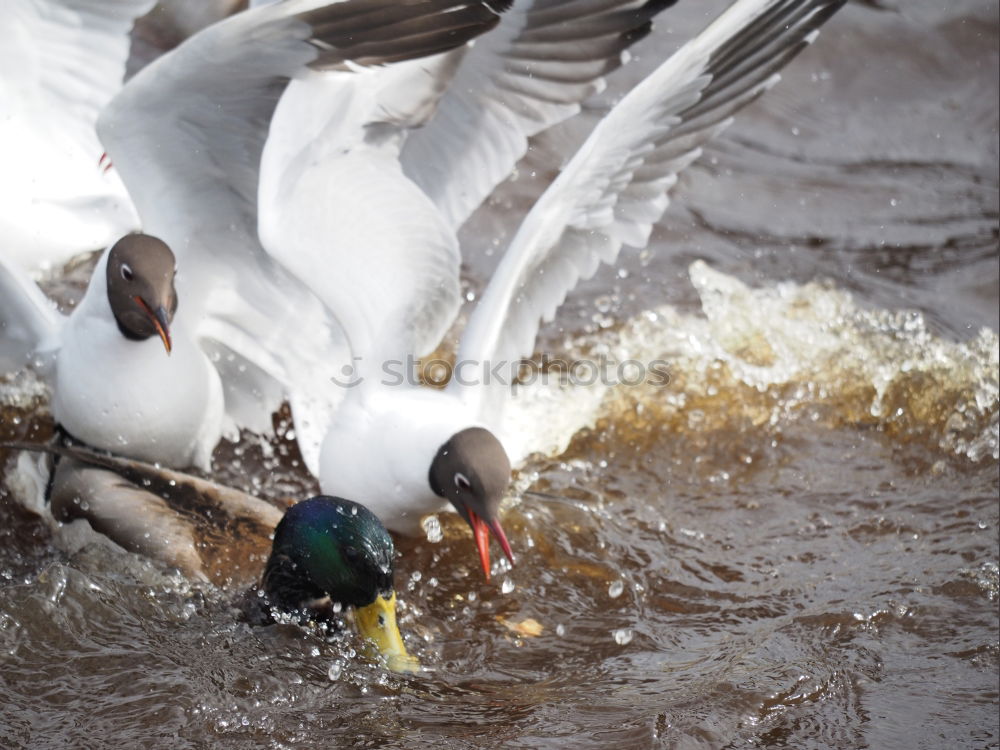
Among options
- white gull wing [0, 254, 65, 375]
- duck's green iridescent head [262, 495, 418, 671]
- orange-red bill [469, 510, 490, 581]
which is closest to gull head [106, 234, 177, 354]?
white gull wing [0, 254, 65, 375]

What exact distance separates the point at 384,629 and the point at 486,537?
1.85 feet

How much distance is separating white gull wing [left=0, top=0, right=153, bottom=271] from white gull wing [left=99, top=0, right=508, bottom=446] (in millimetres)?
1004

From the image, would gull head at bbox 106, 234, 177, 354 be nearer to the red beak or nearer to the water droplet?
the water droplet

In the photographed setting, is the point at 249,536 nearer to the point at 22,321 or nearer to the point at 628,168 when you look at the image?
the point at 22,321

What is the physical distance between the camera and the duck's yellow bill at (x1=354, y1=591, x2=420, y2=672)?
138 inches

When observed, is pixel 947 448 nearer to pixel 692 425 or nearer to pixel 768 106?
pixel 692 425

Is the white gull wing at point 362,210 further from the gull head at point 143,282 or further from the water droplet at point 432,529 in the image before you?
the water droplet at point 432,529

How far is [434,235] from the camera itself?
179 inches

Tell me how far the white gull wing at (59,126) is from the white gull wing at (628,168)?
81.3 inches

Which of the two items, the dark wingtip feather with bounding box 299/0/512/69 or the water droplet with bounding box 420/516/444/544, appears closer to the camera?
the dark wingtip feather with bounding box 299/0/512/69

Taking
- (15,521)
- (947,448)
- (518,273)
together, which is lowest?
(15,521)

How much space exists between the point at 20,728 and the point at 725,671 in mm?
1715

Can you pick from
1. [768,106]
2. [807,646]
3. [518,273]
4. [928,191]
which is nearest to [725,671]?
[807,646]

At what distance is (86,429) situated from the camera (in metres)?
4.51
